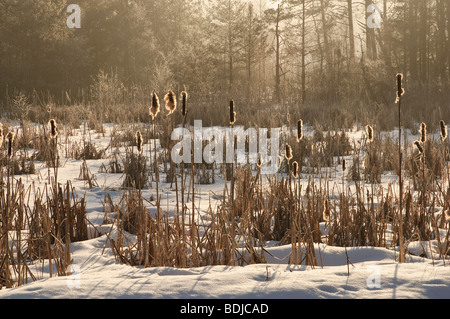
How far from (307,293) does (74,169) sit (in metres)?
4.86

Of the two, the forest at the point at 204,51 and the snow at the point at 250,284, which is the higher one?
the forest at the point at 204,51

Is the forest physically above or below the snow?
above

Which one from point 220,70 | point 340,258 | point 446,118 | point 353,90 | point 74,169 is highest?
point 220,70

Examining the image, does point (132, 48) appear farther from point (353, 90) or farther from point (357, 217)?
point (357, 217)

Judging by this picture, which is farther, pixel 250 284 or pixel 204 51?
pixel 204 51

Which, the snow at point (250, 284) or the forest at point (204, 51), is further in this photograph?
the forest at point (204, 51)

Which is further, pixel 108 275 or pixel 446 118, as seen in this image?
pixel 446 118

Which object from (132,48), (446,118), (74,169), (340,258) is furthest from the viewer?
(132,48)

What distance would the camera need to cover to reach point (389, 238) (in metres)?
3.09

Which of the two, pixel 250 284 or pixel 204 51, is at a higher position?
pixel 204 51

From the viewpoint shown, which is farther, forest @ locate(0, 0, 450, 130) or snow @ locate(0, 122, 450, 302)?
forest @ locate(0, 0, 450, 130)

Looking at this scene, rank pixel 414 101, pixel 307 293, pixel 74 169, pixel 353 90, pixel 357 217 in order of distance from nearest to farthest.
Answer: pixel 307 293 < pixel 357 217 < pixel 74 169 < pixel 414 101 < pixel 353 90
